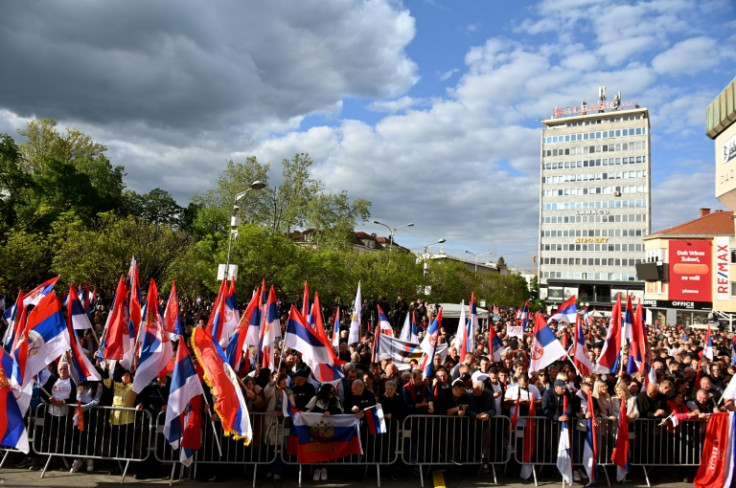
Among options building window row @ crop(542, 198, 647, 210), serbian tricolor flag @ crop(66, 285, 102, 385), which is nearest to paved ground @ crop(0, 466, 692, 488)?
serbian tricolor flag @ crop(66, 285, 102, 385)

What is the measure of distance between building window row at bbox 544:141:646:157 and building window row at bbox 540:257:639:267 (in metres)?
19.4

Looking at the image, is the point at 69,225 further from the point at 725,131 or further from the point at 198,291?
the point at 725,131

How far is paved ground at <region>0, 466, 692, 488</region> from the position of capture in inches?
287

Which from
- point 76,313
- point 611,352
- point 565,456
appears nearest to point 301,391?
point 565,456

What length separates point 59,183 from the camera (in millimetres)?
43562

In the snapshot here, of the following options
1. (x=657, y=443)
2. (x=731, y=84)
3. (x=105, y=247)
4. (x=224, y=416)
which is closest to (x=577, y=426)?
(x=657, y=443)

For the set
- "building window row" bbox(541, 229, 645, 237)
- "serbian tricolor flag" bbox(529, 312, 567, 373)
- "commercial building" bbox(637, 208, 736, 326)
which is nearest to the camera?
"serbian tricolor flag" bbox(529, 312, 567, 373)

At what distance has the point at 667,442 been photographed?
8180 millimetres

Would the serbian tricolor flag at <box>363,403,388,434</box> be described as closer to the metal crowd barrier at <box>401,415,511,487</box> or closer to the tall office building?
the metal crowd barrier at <box>401,415,511,487</box>

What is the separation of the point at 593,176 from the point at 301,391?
102518 mm

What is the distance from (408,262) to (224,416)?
3569 cm

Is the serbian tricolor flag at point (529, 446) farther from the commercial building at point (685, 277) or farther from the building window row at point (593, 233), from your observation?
the building window row at point (593, 233)

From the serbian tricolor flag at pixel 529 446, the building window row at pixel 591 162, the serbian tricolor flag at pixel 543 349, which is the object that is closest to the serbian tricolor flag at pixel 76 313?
the serbian tricolor flag at pixel 529 446

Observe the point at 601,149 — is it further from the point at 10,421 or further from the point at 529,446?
the point at 10,421
